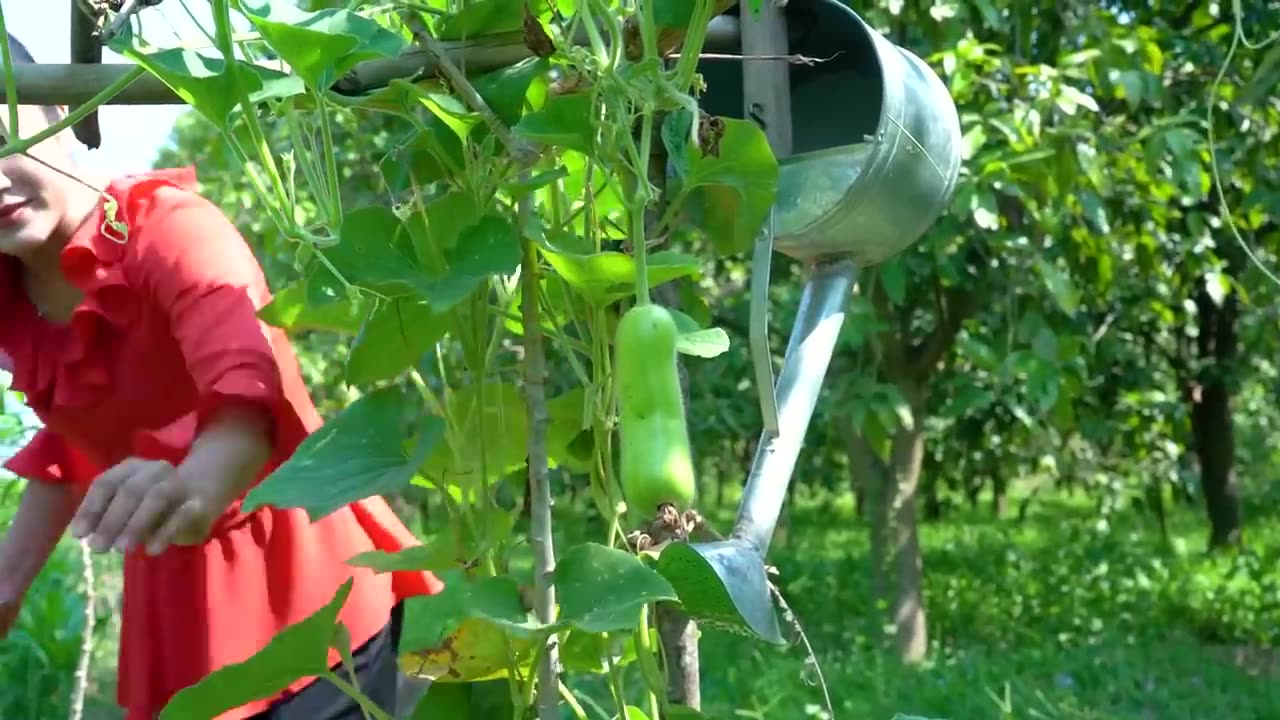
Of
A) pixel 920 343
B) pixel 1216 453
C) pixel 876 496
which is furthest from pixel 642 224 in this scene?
pixel 1216 453

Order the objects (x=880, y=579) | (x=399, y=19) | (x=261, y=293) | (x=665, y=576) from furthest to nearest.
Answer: (x=880, y=579), (x=261, y=293), (x=399, y=19), (x=665, y=576)

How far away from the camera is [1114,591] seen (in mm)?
4445

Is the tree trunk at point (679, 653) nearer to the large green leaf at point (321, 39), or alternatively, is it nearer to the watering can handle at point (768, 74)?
the watering can handle at point (768, 74)

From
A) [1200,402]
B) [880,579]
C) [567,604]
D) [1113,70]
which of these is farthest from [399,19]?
[1200,402]

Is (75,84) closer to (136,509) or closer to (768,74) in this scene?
(136,509)

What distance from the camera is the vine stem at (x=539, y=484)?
0.57 m

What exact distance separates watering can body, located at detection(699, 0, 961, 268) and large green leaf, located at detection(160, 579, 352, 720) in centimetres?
28

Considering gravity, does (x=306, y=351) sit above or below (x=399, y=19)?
below

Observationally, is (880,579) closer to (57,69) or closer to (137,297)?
(137,297)

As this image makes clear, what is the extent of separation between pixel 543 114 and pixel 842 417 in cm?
278

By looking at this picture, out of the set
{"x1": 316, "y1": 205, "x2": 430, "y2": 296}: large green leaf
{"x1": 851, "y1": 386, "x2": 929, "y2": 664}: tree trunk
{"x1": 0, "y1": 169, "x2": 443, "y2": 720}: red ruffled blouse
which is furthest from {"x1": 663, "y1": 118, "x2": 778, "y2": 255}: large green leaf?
{"x1": 851, "y1": 386, "x2": 929, "y2": 664}: tree trunk

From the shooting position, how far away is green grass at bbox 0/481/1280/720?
2.87 metres

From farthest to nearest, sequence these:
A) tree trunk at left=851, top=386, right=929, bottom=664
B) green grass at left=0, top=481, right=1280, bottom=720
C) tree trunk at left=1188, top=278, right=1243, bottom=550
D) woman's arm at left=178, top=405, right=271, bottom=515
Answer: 1. tree trunk at left=1188, top=278, right=1243, bottom=550
2. tree trunk at left=851, top=386, right=929, bottom=664
3. green grass at left=0, top=481, right=1280, bottom=720
4. woman's arm at left=178, top=405, right=271, bottom=515

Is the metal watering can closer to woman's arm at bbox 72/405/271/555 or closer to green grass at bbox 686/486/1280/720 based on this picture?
woman's arm at bbox 72/405/271/555
